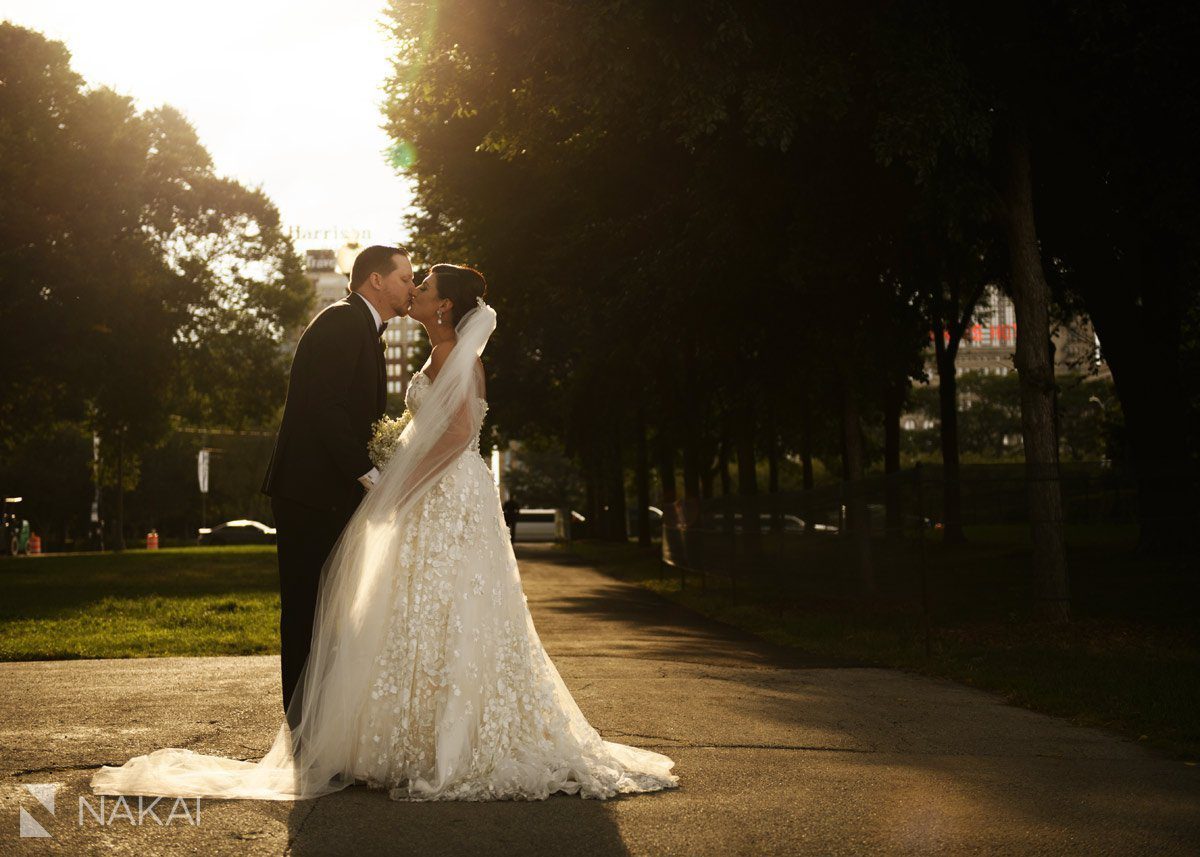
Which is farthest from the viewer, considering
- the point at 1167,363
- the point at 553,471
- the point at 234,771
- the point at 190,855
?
the point at 553,471

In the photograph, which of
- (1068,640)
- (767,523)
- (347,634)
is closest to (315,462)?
(347,634)

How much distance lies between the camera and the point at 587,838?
5238 mm

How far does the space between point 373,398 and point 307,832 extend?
222 centimetres

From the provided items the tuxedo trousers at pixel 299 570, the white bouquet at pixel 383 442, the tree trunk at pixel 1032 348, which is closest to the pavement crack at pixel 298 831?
the tuxedo trousers at pixel 299 570

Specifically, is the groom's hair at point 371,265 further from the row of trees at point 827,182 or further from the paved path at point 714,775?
the row of trees at point 827,182

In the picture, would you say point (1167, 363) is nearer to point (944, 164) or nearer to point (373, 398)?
point (944, 164)

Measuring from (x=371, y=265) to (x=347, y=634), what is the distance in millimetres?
1699

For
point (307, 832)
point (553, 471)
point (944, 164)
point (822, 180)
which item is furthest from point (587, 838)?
point (553, 471)

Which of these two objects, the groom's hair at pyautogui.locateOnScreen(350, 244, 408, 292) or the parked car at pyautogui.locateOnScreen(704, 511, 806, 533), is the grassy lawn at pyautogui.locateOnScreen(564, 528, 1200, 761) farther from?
the groom's hair at pyautogui.locateOnScreen(350, 244, 408, 292)

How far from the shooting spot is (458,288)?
6875 millimetres

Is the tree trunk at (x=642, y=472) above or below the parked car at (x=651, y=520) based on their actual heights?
above

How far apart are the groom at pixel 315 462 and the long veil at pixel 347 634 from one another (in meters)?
0.12

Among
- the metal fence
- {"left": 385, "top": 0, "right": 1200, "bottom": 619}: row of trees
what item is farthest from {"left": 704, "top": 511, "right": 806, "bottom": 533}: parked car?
{"left": 385, "top": 0, "right": 1200, "bottom": 619}: row of trees

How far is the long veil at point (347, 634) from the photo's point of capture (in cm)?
607
